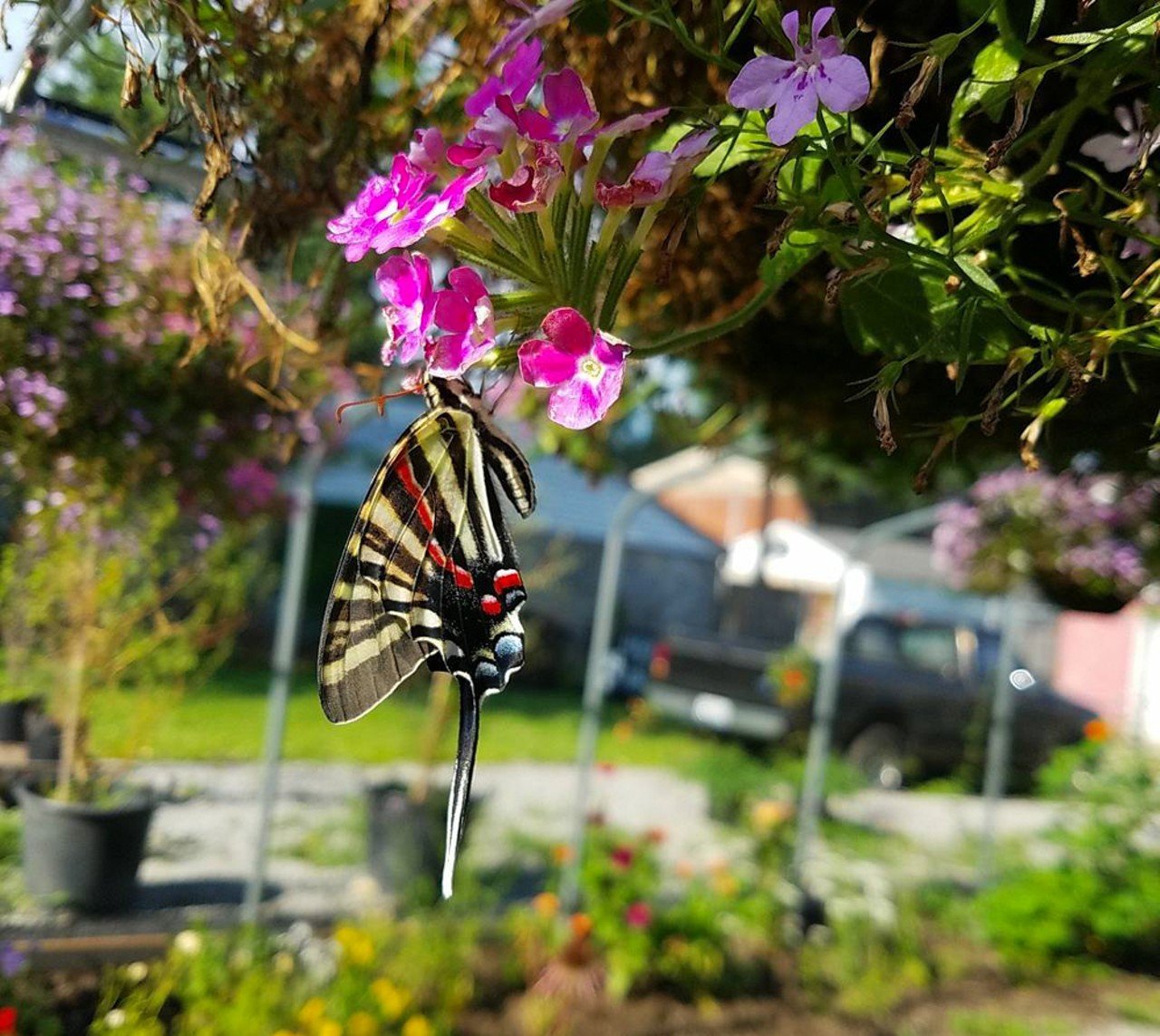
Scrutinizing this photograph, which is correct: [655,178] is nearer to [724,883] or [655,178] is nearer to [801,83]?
[801,83]

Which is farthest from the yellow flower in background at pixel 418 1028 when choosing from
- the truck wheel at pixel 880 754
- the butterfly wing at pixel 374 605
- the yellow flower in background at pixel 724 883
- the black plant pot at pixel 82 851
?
the truck wheel at pixel 880 754

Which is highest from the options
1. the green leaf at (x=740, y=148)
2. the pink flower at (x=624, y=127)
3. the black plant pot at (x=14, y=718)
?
the green leaf at (x=740, y=148)

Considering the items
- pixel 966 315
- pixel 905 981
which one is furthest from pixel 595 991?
pixel 966 315

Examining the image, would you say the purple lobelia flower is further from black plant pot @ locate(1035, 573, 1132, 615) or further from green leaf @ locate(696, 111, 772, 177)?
black plant pot @ locate(1035, 573, 1132, 615)

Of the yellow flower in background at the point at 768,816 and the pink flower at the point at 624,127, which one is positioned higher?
the pink flower at the point at 624,127

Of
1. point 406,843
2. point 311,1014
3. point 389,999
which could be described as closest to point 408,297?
point 311,1014

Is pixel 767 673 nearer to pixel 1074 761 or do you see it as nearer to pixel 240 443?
pixel 1074 761

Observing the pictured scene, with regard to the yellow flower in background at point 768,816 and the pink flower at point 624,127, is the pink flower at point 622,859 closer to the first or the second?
the yellow flower in background at point 768,816
